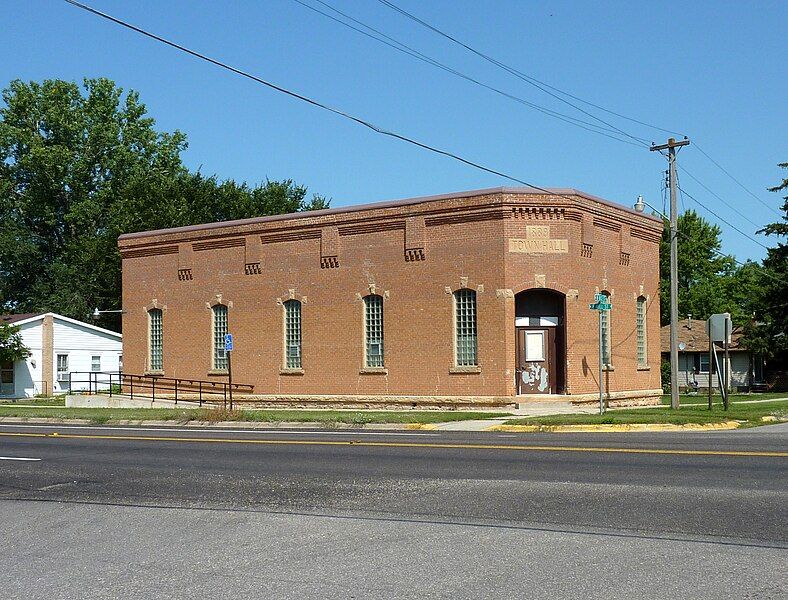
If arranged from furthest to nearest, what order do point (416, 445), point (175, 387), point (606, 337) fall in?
point (175, 387), point (606, 337), point (416, 445)

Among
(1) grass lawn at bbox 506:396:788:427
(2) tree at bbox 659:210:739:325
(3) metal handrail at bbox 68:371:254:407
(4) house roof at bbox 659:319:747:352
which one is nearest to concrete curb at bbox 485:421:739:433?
→ (1) grass lawn at bbox 506:396:788:427

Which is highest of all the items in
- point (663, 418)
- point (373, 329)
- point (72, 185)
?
point (72, 185)

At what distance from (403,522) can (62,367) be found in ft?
148

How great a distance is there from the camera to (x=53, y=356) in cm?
5106

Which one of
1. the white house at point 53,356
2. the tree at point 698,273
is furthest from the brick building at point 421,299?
the tree at point 698,273

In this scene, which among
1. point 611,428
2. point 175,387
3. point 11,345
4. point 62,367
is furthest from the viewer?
point 62,367

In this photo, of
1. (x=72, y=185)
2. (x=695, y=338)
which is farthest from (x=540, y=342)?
(x=72, y=185)

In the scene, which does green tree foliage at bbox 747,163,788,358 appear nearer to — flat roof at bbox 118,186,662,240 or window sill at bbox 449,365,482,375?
flat roof at bbox 118,186,662,240

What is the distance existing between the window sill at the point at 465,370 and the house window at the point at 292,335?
20.7 feet

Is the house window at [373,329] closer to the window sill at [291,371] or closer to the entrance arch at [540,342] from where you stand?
the window sill at [291,371]

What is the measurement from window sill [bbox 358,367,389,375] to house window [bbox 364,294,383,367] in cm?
18

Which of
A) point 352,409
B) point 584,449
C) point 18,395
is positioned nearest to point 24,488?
point 584,449

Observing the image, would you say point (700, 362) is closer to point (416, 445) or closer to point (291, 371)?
point (291, 371)

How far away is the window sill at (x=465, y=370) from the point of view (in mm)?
30578
